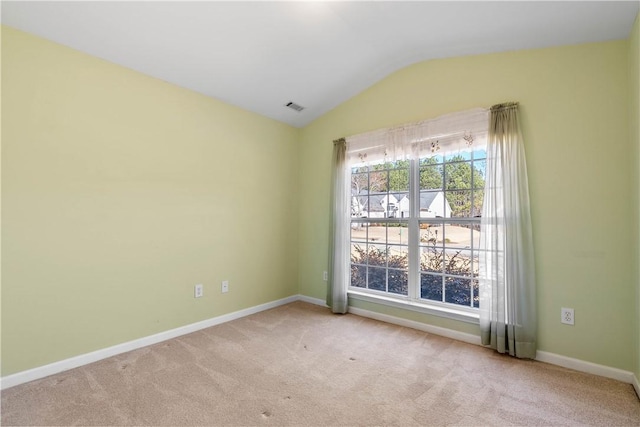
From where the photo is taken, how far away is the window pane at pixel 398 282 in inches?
125

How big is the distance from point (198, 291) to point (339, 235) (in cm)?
165

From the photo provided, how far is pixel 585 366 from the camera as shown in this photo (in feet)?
7.07

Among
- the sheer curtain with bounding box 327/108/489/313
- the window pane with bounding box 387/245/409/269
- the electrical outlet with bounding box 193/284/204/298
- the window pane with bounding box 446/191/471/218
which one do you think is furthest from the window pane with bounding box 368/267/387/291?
the electrical outlet with bounding box 193/284/204/298

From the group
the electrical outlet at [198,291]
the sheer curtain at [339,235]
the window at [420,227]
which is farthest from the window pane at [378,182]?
the electrical outlet at [198,291]

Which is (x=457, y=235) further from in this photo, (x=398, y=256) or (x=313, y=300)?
(x=313, y=300)

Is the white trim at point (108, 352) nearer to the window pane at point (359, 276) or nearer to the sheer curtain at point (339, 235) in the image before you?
the sheer curtain at point (339, 235)

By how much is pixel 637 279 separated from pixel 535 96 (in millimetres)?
1517

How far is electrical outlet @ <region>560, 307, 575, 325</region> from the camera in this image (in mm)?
2223

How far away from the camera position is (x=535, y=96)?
2383mm

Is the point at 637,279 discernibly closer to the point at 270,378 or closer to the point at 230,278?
the point at 270,378

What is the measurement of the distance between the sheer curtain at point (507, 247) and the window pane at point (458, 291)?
10.4 inches

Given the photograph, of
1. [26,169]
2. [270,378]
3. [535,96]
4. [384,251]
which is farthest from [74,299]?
[535,96]

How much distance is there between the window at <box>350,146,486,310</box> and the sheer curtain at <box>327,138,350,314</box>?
0.61 feet

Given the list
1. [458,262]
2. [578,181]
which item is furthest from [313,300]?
[578,181]
